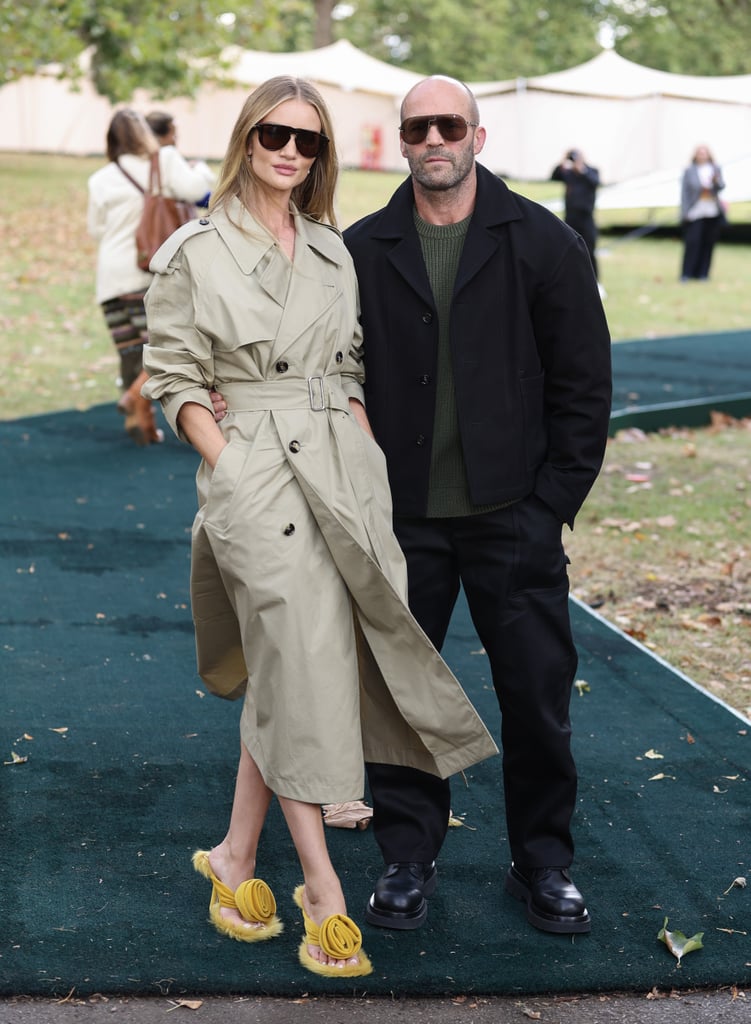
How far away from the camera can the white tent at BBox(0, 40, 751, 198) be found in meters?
33.6

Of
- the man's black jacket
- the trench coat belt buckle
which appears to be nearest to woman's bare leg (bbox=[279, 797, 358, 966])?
the man's black jacket

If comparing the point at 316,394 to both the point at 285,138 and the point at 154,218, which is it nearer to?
the point at 285,138

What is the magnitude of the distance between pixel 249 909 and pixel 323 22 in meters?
47.0

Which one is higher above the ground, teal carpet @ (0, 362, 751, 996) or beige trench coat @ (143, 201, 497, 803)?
beige trench coat @ (143, 201, 497, 803)

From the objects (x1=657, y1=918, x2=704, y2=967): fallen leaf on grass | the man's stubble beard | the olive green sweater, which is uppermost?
the man's stubble beard

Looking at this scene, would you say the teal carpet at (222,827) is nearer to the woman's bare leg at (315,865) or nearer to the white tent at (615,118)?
the woman's bare leg at (315,865)

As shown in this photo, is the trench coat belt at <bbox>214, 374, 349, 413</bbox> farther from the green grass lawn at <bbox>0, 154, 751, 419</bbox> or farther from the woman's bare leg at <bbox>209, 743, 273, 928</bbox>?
the green grass lawn at <bbox>0, 154, 751, 419</bbox>

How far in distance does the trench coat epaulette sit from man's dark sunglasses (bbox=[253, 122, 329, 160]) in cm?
23

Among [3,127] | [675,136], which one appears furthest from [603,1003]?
[3,127]

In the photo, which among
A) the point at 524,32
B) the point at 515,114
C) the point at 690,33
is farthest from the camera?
the point at 524,32

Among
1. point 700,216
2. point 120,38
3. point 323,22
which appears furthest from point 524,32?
point 700,216

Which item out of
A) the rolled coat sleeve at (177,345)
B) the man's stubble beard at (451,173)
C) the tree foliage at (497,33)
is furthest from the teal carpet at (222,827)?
the tree foliage at (497,33)

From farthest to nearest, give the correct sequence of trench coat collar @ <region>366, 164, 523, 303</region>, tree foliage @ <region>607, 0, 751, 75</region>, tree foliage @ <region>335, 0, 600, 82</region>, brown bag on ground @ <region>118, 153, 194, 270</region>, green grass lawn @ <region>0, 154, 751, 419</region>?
tree foliage @ <region>335, 0, 600, 82</region> < tree foliage @ <region>607, 0, 751, 75</region> < green grass lawn @ <region>0, 154, 751, 419</region> < brown bag on ground @ <region>118, 153, 194, 270</region> < trench coat collar @ <region>366, 164, 523, 303</region>

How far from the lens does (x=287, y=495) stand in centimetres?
323
